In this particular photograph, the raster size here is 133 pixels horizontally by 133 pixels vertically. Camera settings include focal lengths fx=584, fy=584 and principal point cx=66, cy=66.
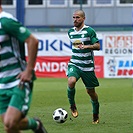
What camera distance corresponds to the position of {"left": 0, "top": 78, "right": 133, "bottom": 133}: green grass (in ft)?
35.0

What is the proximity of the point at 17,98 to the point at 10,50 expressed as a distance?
610 mm

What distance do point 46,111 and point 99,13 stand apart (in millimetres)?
30366

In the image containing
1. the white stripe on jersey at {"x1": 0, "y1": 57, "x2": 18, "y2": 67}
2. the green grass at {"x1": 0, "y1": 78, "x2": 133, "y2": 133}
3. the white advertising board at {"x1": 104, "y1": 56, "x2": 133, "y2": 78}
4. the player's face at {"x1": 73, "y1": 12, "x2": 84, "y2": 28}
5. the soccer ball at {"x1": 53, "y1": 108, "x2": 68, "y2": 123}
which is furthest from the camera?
the white advertising board at {"x1": 104, "y1": 56, "x2": 133, "y2": 78}

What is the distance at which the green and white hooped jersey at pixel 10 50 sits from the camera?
22.9ft

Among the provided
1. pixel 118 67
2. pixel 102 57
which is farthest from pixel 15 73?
pixel 118 67

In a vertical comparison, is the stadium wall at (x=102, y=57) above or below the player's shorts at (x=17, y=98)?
below

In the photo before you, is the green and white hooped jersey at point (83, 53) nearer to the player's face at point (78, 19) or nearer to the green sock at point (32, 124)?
the player's face at point (78, 19)

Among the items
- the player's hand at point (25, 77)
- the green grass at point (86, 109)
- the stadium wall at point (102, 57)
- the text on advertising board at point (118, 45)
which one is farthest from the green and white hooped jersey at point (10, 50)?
the text on advertising board at point (118, 45)

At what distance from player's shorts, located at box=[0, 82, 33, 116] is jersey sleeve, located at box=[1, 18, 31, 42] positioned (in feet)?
1.87

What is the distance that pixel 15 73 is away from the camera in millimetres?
7230

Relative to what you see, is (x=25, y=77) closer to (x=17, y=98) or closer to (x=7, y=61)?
(x=17, y=98)

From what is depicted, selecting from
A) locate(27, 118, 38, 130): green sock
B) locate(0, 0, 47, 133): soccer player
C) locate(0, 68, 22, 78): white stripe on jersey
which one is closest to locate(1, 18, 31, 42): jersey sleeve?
locate(0, 0, 47, 133): soccer player

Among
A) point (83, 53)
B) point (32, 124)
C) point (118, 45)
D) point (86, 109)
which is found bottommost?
point (86, 109)

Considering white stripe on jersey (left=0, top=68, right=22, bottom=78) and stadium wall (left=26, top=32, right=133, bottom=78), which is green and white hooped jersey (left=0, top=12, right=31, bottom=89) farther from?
stadium wall (left=26, top=32, right=133, bottom=78)
